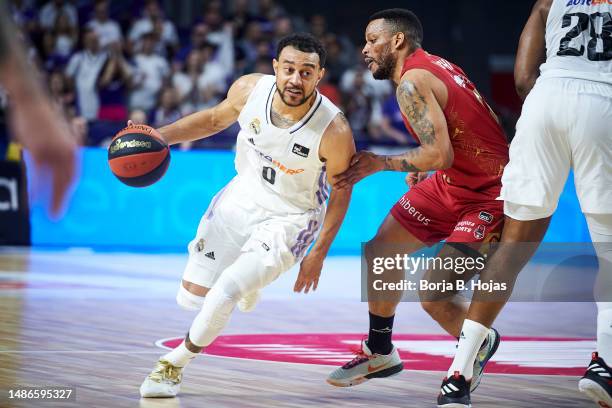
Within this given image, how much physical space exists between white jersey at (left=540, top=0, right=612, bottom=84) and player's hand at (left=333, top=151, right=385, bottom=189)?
1.01 metres

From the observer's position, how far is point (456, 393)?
448 cm

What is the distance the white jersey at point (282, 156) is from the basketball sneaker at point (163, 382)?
101 cm

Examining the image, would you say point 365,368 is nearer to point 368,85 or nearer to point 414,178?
point 414,178

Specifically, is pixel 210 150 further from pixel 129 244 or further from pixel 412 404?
pixel 412 404

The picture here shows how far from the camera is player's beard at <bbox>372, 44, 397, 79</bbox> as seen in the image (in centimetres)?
513

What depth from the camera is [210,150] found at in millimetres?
13102

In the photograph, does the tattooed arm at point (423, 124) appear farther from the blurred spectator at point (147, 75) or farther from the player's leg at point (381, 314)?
the blurred spectator at point (147, 75)

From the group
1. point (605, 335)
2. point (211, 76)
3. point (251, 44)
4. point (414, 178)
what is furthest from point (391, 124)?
point (605, 335)

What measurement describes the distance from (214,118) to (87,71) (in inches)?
343

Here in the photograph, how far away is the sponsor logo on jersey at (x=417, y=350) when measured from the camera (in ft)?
19.5

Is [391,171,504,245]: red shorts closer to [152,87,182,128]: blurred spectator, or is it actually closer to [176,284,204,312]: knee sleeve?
[176,284,204,312]: knee sleeve

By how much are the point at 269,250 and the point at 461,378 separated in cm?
116

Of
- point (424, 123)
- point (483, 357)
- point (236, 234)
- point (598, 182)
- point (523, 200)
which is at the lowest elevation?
point (483, 357)

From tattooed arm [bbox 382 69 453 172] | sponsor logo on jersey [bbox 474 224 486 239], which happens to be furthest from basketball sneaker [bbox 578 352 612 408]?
tattooed arm [bbox 382 69 453 172]
